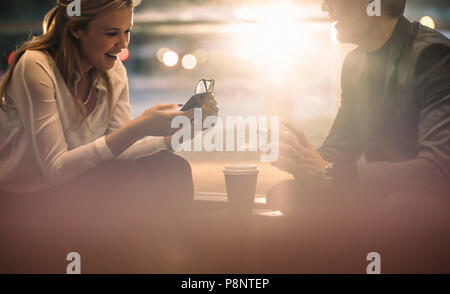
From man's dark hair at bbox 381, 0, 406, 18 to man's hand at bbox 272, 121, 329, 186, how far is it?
52 cm

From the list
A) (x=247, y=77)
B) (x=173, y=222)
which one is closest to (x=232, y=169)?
(x=173, y=222)

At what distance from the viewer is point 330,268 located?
1148mm

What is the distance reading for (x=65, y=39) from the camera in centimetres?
134

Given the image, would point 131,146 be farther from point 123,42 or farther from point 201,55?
Answer: point 201,55

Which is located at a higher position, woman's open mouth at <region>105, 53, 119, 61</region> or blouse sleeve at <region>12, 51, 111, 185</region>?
woman's open mouth at <region>105, 53, 119, 61</region>

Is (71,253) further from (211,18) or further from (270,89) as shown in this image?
(270,89)

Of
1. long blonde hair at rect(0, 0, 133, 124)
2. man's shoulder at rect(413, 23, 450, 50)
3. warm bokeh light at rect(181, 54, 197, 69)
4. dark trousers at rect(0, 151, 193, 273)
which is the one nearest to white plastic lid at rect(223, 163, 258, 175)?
dark trousers at rect(0, 151, 193, 273)

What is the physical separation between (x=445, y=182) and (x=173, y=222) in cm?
84

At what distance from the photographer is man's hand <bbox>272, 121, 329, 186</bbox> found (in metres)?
1.28

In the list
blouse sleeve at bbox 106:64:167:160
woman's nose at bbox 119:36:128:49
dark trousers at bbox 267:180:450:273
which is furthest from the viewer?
blouse sleeve at bbox 106:64:167:160

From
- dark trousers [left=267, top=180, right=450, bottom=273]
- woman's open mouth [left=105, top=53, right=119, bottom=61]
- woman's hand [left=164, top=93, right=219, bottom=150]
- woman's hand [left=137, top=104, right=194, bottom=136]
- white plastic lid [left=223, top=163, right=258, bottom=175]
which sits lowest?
dark trousers [left=267, top=180, right=450, bottom=273]

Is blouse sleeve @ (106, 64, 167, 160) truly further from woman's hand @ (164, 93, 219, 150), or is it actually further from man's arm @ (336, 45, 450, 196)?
man's arm @ (336, 45, 450, 196)

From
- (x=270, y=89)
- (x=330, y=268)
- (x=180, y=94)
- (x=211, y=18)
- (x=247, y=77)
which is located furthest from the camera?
(x=180, y=94)

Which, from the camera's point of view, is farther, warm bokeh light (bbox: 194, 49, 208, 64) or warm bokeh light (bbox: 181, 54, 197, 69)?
warm bokeh light (bbox: 194, 49, 208, 64)
